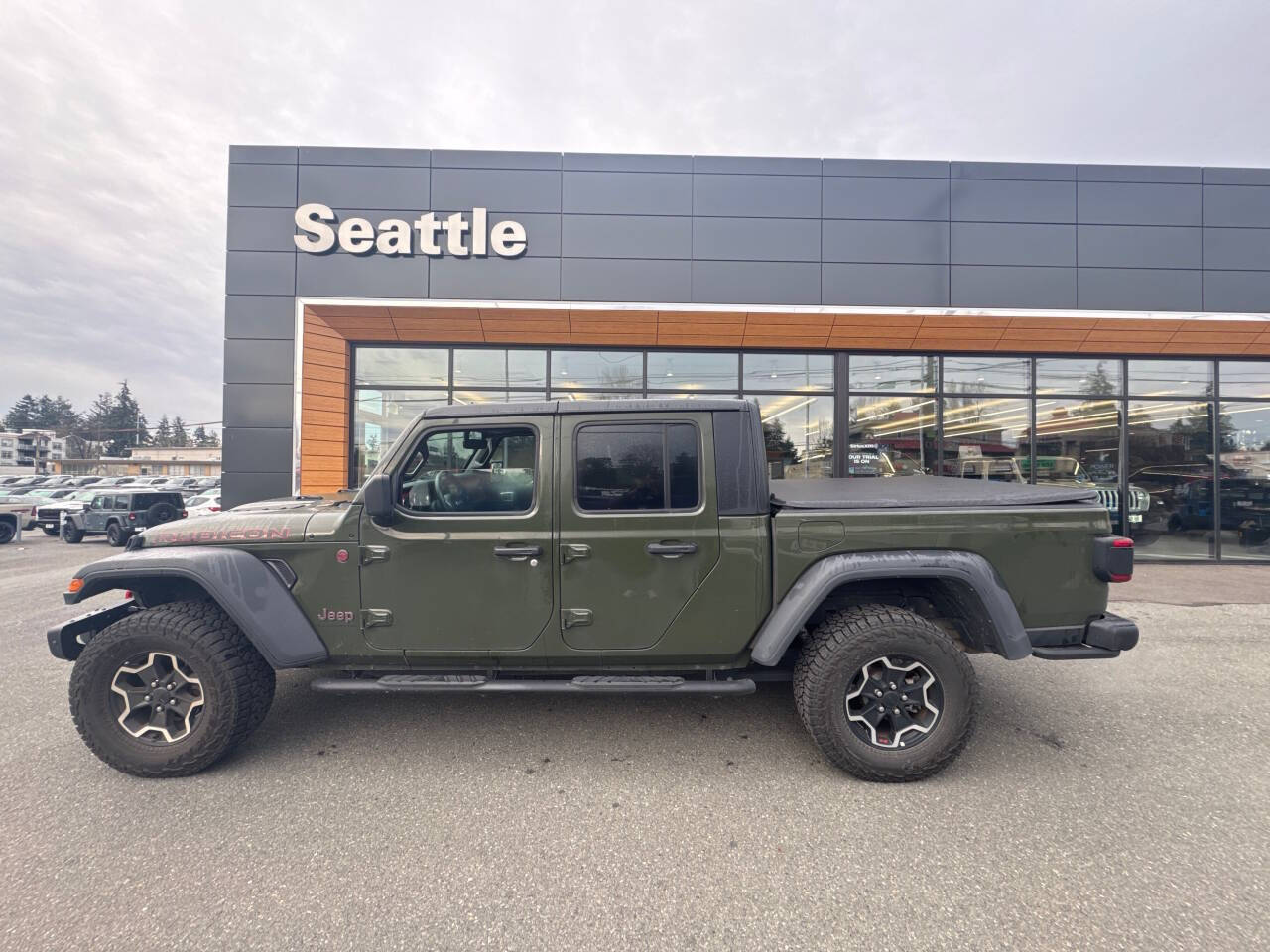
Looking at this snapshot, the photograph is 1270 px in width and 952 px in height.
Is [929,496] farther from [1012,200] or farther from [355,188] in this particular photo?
[355,188]

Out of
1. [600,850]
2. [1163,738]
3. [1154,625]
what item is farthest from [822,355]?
[600,850]

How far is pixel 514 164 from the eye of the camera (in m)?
8.04

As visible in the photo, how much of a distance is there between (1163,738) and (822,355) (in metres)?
6.64

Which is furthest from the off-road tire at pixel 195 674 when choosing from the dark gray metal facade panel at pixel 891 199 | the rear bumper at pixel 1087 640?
the dark gray metal facade panel at pixel 891 199

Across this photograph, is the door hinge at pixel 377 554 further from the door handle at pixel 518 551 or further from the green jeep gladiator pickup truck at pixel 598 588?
the door handle at pixel 518 551

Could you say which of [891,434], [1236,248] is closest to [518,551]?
[891,434]

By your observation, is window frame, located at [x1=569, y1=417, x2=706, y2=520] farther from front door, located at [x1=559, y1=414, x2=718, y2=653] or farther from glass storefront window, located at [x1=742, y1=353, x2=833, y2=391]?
glass storefront window, located at [x1=742, y1=353, x2=833, y2=391]

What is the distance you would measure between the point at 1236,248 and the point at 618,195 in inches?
379

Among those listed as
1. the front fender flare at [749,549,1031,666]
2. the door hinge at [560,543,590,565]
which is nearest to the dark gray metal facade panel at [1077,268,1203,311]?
the front fender flare at [749,549,1031,666]

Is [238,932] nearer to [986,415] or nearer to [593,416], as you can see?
[593,416]

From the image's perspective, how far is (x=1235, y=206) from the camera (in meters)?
7.94

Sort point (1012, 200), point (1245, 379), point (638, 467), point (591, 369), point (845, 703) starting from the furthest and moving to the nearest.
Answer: point (1245, 379), point (591, 369), point (1012, 200), point (638, 467), point (845, 703)

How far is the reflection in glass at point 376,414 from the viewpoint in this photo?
8.43 metres

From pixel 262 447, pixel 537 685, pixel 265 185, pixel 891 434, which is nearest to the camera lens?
pixel 537 685
